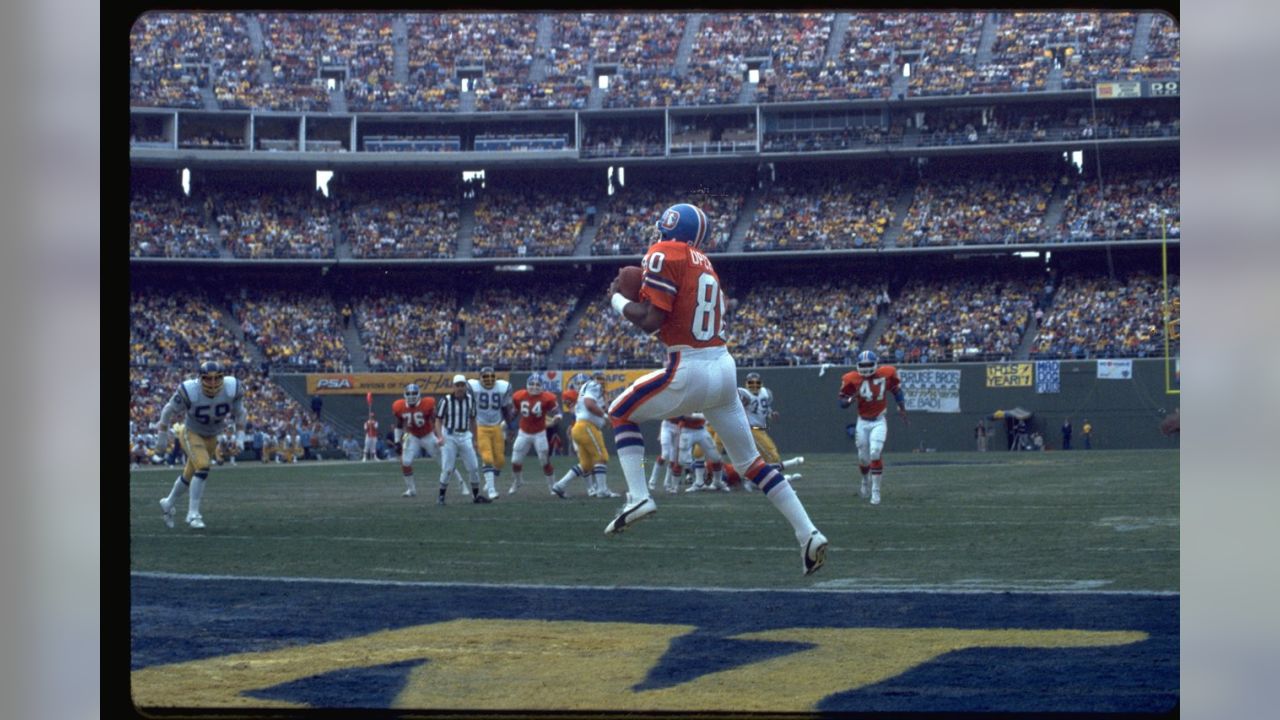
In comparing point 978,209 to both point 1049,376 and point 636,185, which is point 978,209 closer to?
point 1049,376

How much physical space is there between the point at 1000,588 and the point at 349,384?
27867mm

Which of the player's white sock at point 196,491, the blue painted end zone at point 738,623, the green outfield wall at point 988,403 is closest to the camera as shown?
the blue painted end zone at point 738,623

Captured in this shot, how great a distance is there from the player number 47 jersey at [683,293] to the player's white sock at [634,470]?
0.66 metres

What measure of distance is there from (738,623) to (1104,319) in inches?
1111

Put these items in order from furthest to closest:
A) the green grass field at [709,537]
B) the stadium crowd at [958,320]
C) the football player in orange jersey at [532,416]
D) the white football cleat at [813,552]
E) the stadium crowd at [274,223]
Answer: the stadium crowd at [274,223] < the stadium crowd at [958,320] < the football player in orange jersey at [532,416] < the green grass field at [709,537] < the white football cleat at [813,552]

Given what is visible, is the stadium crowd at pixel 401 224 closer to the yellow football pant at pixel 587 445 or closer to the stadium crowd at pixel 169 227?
the stadium crowd at pixel 169 227

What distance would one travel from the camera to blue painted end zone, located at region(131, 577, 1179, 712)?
517 centimetres

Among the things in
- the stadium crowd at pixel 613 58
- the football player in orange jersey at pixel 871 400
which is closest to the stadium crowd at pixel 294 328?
the stadium crowd at pixel 613 58

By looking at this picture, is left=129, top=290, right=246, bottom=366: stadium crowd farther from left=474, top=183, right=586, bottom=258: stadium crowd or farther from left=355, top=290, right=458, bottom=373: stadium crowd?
left=474, top=183, right=586, bottom=258: stadium crowd

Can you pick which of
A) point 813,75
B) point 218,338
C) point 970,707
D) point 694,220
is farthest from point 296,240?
point 970,707

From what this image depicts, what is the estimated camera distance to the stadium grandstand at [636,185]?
111ft

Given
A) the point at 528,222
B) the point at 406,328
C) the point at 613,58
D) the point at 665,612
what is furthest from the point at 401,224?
the point at 665,612

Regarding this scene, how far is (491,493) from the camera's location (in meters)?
16.1

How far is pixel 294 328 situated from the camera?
116 feet
